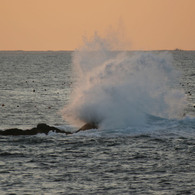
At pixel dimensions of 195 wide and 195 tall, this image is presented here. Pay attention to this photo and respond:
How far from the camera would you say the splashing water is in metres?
41.4

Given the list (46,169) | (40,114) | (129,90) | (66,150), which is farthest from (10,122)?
(46,169)

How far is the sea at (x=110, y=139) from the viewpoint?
24.3 meters

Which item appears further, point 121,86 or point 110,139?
point 121,86

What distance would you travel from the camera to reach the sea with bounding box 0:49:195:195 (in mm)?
24266

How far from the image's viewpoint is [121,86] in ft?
142

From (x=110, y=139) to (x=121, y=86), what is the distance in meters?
10.4

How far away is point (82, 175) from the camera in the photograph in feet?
83.4

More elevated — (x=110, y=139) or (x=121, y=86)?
(x=121, y=86)

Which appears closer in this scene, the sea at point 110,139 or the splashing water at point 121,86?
the sea at point 110,139

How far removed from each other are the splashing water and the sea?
9 centimetres

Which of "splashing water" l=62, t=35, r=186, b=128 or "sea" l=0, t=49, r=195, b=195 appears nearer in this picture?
"sea" l=0, t=49, r=195, b=195

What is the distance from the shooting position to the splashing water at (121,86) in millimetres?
41406

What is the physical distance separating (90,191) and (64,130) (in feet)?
51.0

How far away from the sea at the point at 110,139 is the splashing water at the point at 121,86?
0.29 ft
